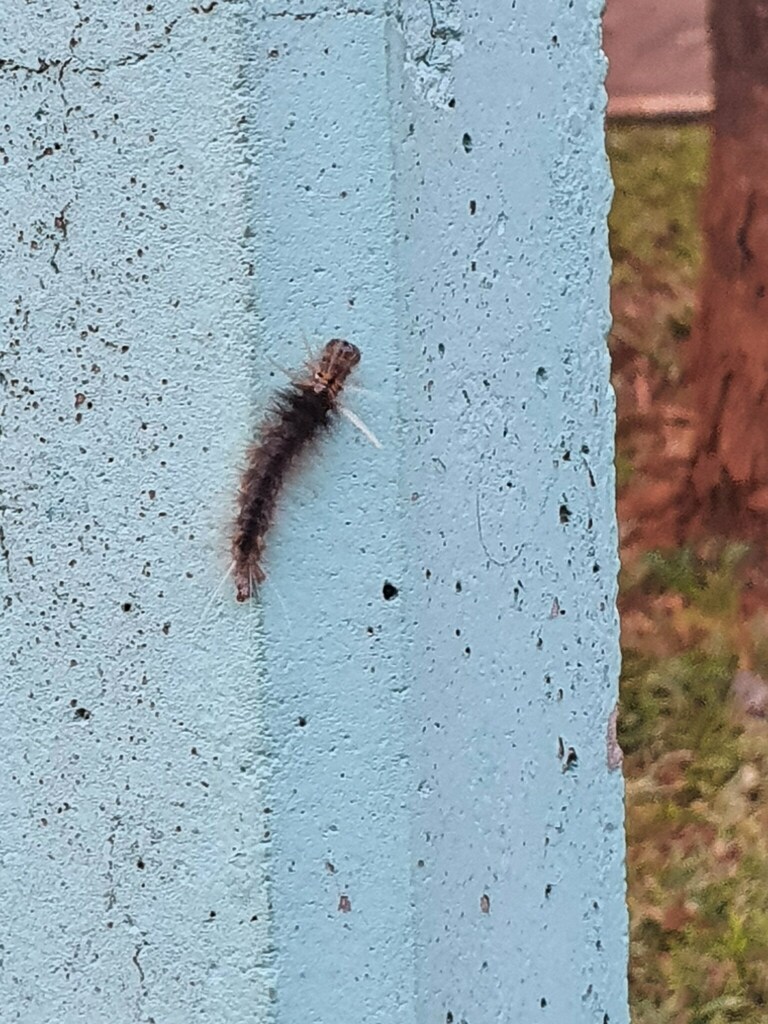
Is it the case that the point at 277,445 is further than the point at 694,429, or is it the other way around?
the point at 694,429

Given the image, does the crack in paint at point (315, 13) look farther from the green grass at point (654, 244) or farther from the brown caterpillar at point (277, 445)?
the green grass at point (654, 244)

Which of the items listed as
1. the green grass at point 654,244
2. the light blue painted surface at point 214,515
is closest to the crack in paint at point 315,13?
the light blue painted surface at point 214,515

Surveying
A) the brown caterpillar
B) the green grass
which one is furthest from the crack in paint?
the green grass

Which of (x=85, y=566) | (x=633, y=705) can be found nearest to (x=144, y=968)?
(x=85, y=566)

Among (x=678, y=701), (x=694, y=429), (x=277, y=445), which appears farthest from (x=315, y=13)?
(x=678, y=701)

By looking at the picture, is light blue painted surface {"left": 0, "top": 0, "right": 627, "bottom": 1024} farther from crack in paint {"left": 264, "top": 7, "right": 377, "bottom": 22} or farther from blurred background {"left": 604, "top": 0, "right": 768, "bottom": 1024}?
blurred background {"left": 604, "top": 0, "right": 768, "bottom": 1024}

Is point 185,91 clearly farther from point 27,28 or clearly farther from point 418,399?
point 418,399

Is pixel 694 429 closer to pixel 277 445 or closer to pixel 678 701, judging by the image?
pixel 678 701
